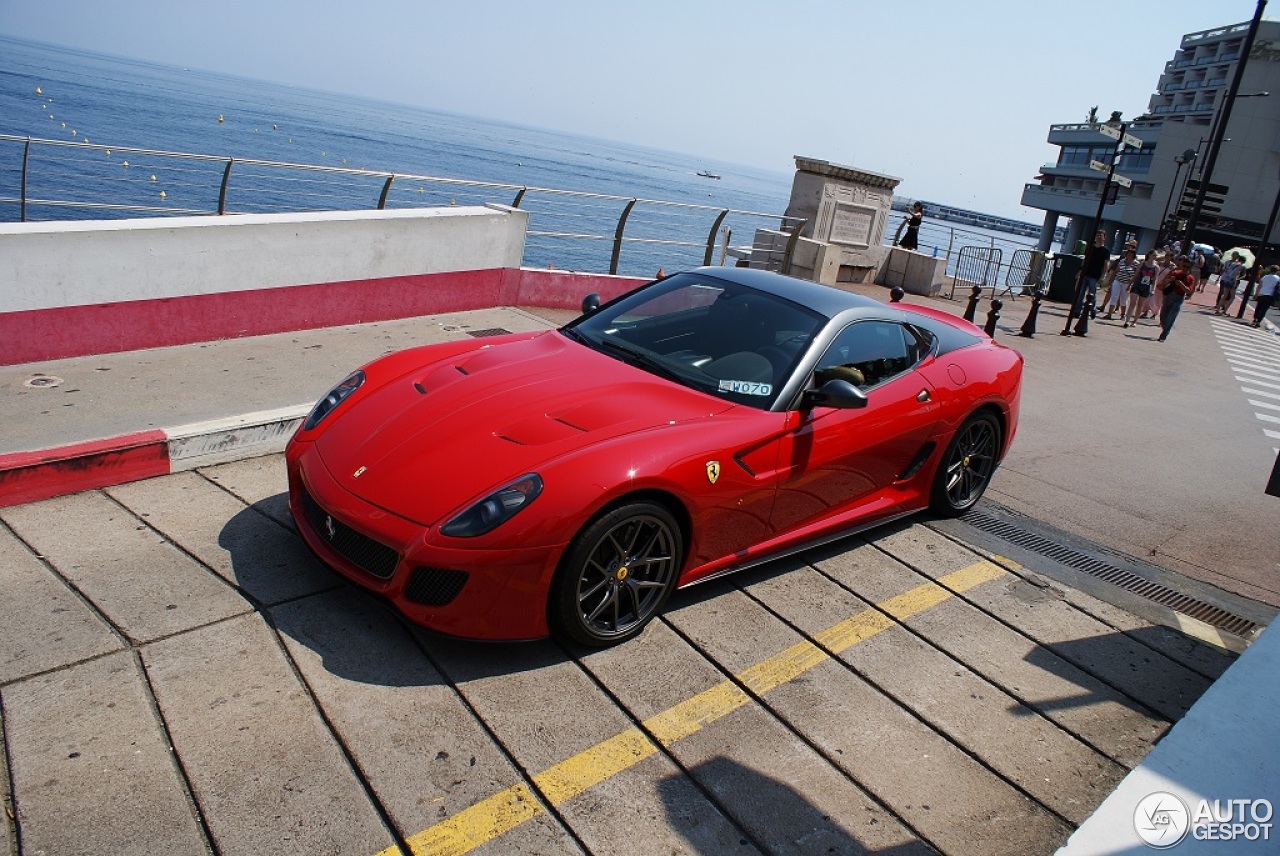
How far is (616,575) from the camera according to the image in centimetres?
380

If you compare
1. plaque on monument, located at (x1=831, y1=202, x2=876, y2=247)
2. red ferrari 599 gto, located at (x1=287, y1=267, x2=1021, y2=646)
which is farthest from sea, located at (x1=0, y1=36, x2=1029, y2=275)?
red ferrari 599 gto, located at (x1=287, y1=267, x2=1021, y2=646)

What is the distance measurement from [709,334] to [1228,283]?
31.6 m

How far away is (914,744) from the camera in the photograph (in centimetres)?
358

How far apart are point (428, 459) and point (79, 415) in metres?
3.23

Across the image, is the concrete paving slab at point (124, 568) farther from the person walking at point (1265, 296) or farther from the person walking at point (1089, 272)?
the person walking at point (1265, 296)

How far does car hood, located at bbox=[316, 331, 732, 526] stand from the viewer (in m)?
3.71

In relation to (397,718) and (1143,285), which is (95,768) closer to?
(397,718)

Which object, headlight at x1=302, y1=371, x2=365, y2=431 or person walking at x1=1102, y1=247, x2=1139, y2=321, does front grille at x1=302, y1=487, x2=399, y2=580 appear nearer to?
headlight at x1=302, y1=371, x2=365, y2=431

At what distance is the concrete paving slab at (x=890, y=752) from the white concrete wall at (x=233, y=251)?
17.1 ft

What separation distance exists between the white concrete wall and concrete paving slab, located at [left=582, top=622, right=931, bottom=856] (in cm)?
518

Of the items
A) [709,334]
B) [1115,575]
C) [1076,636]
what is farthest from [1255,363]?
[709,334]

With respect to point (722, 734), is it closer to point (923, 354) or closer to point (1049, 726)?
point (1049, 726)

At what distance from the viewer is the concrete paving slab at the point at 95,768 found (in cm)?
262

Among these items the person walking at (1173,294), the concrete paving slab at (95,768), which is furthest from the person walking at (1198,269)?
the concrete paving slab at (95,768)
